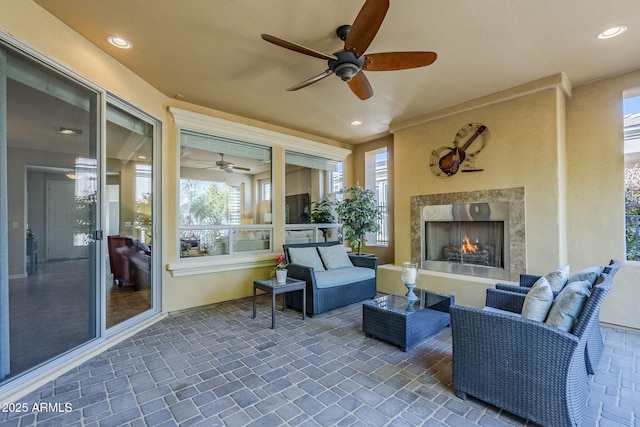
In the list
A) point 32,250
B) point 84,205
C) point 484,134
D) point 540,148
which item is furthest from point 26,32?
point 540,148

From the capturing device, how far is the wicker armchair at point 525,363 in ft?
5.42

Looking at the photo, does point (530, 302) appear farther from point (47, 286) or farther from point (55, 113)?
point (55, 113)

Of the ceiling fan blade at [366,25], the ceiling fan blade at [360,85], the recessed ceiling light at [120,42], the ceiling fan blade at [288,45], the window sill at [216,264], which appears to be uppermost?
the recessed ceiling light at [120,42]

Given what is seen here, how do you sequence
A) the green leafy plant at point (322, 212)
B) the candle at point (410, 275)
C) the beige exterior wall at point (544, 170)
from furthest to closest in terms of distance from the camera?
the green leafy plant at point (322, 212)
the beige exterior wall at point (544, 170)
the candle at point (410, 275)

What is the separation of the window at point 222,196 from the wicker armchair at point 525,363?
3452 mm

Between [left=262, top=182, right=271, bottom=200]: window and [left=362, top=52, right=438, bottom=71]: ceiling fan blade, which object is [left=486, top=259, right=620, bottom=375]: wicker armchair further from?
[left=262, top=182, right=271, bottom=200]: window

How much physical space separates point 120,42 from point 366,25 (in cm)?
234

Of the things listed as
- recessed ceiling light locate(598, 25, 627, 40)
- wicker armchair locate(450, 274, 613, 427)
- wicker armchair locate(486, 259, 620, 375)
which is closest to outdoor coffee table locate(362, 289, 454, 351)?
wicker armchair locate(486, 259, 620, 375)

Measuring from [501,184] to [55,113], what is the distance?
5.00 metres

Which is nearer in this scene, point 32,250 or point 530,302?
point 530,302

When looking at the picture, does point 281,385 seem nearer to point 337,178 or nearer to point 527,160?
point 527,160

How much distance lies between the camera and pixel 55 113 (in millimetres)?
2504

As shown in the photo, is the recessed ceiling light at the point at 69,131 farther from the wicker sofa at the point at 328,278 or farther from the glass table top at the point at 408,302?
the glass table top at the point at 408,302

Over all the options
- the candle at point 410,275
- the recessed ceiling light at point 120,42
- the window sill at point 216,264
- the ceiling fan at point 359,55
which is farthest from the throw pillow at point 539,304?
the recessed ceiling light at point 120,42
